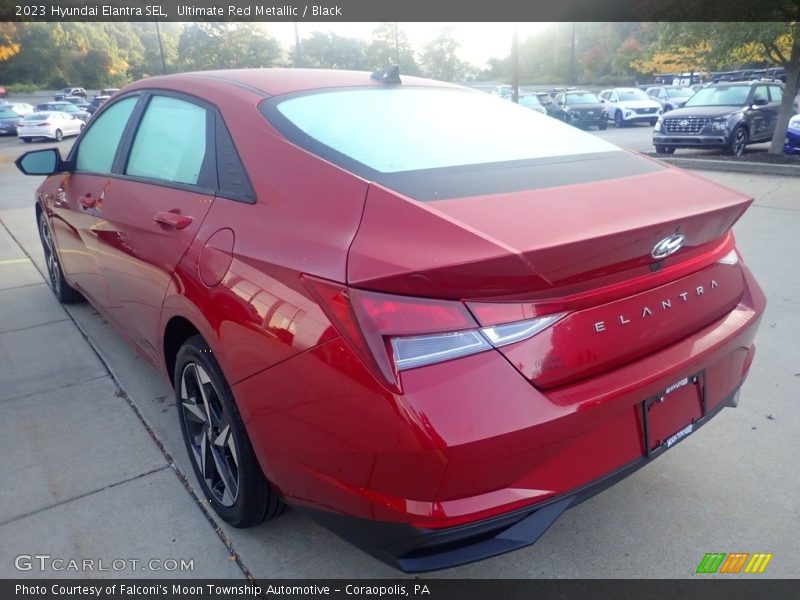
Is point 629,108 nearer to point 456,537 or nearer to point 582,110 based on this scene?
point 582,110

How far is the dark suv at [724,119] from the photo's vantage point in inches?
505

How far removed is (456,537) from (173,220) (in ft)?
5.24

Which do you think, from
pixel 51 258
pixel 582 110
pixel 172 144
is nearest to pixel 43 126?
pixel 582 110

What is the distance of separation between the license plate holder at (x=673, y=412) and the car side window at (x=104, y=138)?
2858mm

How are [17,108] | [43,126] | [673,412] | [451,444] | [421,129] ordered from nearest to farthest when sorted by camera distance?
[451,444]
[673,412]
[421,129]
[43,126]
[17,108]

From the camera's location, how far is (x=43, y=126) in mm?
27031

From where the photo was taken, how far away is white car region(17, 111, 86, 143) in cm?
2708

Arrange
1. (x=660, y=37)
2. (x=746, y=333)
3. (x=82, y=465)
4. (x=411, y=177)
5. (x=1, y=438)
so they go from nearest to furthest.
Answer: (x=411, y=177) < (x=746, y=333) < (x=82, y=465) < (x=1, y=438) < (x=660, y=37)

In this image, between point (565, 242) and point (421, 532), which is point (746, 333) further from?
point (421, 532)

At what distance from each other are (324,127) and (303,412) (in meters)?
1.06

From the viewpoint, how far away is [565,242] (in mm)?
1601

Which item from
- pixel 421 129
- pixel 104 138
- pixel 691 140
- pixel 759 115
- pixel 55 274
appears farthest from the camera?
pixel 759 115

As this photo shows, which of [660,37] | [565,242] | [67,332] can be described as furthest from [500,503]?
[660,37]

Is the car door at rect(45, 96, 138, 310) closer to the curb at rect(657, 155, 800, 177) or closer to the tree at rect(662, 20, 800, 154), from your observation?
the curb at rect(657, 155, 800, 177)
